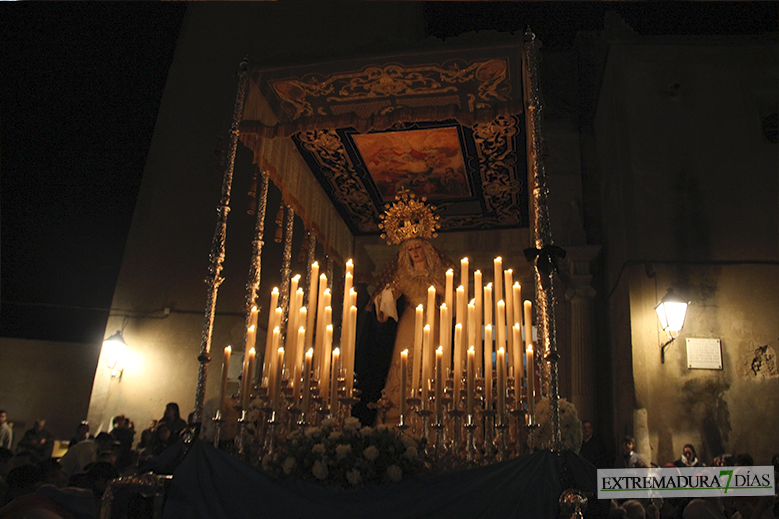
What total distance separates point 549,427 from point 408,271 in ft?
7.30

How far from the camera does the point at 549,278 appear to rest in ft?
13.4

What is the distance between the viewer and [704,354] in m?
6.61

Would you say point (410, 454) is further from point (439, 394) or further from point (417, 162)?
point (417, 162)

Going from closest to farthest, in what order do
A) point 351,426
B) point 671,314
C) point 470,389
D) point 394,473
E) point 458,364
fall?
point 394,473 → point 351,426 → point 470,389 → point 458,364 → point 671,314

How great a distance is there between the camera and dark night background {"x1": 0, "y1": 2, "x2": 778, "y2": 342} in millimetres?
9500

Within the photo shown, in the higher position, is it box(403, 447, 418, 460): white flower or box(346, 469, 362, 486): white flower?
box(403, 447, 418, 460): white flower

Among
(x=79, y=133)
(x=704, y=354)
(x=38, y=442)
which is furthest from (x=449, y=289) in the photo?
(x=79, y=133)

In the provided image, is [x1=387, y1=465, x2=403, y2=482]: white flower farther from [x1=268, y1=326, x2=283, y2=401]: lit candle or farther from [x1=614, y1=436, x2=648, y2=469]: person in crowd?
[x1=614, y1=436, x2=648, y2=469]: person in crowd

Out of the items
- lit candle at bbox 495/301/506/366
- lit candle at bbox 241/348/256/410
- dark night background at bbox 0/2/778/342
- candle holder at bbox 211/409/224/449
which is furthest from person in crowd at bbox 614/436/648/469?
dark night background at bbox 0/2/778/342

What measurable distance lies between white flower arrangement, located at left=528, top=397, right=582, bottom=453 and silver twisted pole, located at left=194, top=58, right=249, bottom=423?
213 centimetres

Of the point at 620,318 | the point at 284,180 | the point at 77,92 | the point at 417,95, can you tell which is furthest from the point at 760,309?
the point at 77,92

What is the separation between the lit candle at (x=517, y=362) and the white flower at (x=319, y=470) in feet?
4.19

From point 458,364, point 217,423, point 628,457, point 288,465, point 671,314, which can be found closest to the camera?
point 288,465

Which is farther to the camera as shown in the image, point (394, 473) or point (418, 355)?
point (418, 355)
